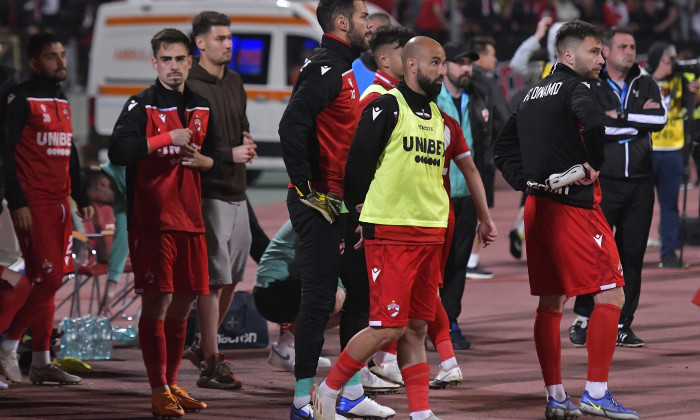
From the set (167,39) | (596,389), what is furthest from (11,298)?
(596,389)

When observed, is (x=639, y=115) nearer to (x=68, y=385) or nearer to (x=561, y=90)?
(x=561, y=90)

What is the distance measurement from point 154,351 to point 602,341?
2.48 metres

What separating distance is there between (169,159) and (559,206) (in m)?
2.23

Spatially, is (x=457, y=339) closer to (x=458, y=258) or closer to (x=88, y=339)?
(x=458, y=258)

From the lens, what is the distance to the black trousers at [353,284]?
292 inches

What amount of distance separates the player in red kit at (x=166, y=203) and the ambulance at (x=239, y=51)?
43.7ft

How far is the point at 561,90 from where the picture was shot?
23.6 ft

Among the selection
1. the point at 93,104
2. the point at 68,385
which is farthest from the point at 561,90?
the point at 93,104

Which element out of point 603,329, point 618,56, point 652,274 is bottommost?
point 652,274

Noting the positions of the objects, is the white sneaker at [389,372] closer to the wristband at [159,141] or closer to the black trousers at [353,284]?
the black trousers at [353,284]

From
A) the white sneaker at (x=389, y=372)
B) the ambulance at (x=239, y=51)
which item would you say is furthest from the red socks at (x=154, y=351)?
the ambulance at (x=239, y=51)

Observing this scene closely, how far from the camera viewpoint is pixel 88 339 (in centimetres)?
935

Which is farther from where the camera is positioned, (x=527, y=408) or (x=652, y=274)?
(x=652, y=274)

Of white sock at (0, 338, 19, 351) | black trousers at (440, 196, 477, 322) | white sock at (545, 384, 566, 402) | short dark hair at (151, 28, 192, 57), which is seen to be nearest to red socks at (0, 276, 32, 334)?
white sock at (0, 338, 19, 351)
